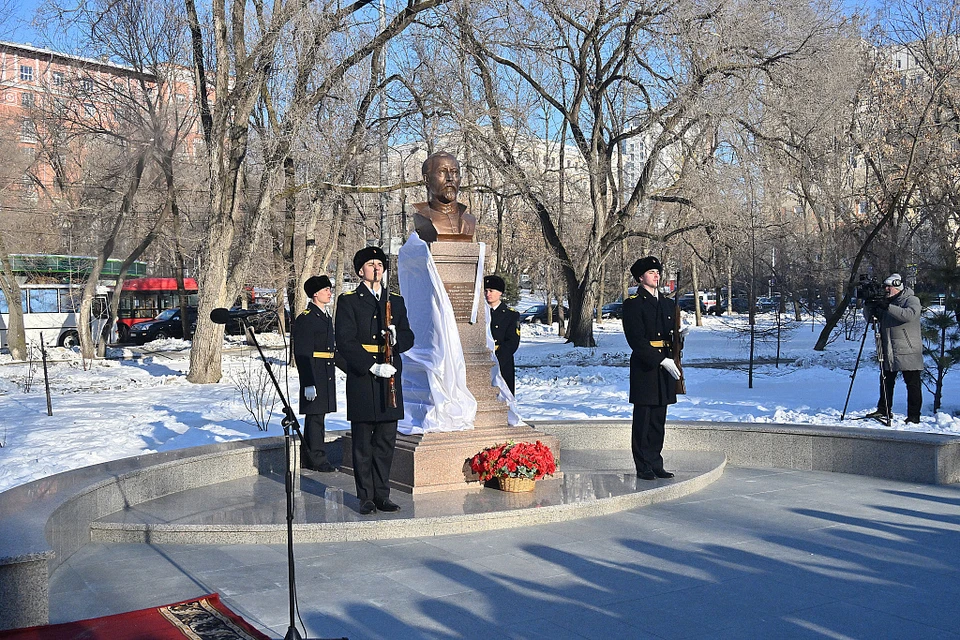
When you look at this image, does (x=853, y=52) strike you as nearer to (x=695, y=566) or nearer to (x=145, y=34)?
(x=145, y=34)

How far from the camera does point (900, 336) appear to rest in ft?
39.1

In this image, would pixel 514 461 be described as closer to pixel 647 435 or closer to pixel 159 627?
pixel 647 435

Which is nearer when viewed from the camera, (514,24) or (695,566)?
(695,566)

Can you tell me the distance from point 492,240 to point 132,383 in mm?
26788

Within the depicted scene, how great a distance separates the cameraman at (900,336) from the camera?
1187cm

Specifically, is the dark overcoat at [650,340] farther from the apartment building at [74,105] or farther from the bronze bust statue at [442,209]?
the apartment building at [74,105]

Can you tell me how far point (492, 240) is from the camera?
151 ft

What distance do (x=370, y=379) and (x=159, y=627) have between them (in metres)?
2.91

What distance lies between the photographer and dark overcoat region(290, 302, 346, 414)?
31.9 feet

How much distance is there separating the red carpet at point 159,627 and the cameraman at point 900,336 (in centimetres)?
925

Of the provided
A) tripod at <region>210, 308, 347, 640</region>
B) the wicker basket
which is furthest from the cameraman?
tripod at <region>210, 308, 347, 640</region>

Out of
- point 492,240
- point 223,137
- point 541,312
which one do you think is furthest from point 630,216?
point 541,312

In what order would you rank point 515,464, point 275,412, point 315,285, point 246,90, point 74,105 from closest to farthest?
1. point 515,464
2. point 315,285
3. point 275,412
4. point 246,90
5. point 74,105

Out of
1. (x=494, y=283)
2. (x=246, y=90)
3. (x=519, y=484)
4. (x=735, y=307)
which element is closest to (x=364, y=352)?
(x=519, y=484)
